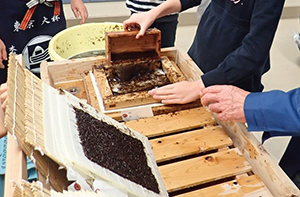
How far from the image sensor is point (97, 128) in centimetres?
83

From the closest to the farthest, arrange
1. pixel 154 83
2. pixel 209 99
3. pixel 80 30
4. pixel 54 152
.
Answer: pixel 54 152
pixel 209 99
pixel 154 83
pixel 80 30

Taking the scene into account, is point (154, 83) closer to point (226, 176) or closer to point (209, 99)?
point (209, 99)

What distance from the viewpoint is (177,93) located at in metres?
1.08

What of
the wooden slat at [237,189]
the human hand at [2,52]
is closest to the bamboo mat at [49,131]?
the wooden slat at [237,189]

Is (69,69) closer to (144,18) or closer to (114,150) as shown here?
(144,18)

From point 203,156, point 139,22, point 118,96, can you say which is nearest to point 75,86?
point 118,96

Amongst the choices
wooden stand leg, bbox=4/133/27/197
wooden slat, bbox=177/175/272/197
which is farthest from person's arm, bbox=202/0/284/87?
wooden stand leg, bbox=4/133/27/197

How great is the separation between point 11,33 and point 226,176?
1.42m

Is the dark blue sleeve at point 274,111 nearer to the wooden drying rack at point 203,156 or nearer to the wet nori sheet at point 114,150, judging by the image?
the wooden drying rack at point 203,156

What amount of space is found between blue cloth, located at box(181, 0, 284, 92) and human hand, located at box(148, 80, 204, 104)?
60 millimetres

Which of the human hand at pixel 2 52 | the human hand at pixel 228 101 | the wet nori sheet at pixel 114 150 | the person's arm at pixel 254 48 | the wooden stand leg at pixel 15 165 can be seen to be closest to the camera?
the wooden stand leg at pixel 15 165

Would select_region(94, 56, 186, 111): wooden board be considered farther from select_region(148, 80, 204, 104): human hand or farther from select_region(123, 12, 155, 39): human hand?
select_region(123, 12, 155, 39): human hand

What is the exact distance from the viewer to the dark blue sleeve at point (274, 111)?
2.48ft

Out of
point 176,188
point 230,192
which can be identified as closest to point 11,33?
point 176,188
